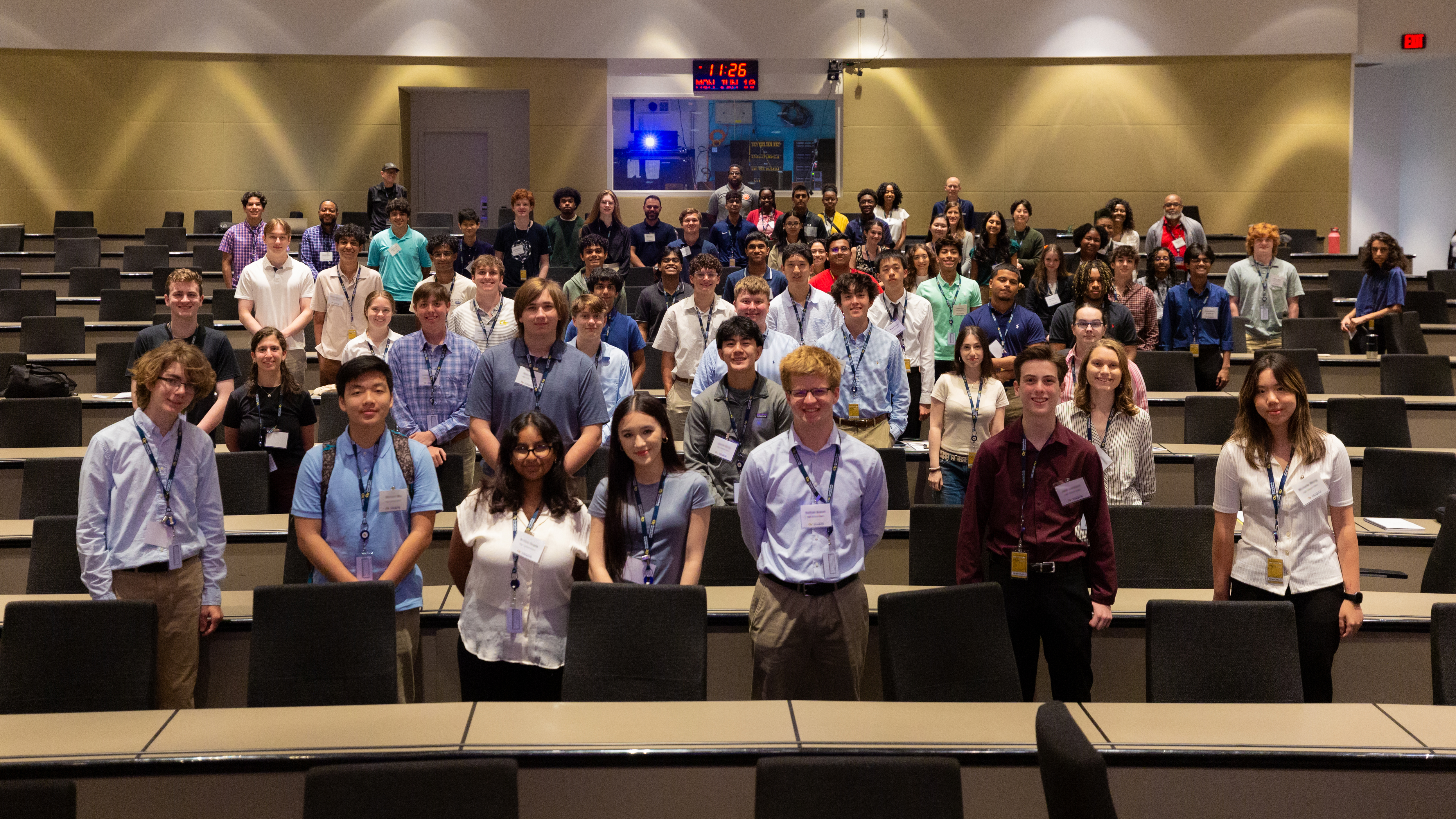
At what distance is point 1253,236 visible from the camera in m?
8.87

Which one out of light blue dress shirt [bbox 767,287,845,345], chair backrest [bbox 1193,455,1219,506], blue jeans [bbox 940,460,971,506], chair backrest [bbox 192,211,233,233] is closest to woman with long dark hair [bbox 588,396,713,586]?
blue jeans [bbox 940,460,971,506]

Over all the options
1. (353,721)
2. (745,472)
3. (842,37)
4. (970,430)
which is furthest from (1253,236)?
(353,721)

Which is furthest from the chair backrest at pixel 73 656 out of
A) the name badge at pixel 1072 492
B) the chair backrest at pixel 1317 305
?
the chair backrest at pixel 1317 305

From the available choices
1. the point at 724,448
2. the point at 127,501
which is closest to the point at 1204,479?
the point at 724,448

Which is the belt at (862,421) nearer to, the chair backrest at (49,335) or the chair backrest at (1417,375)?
the chair backrest at (1417,375)

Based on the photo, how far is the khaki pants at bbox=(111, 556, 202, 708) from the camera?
11.3 feet

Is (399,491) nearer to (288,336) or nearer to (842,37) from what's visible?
(288,336)

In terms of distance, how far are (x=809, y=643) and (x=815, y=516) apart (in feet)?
1.24

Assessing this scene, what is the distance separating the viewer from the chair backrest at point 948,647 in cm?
313

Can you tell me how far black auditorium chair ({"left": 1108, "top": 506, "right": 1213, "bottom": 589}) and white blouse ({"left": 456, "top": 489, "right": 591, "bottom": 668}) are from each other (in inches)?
82.0

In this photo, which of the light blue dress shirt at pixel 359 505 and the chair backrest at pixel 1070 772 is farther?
the light blue dress shirt at pixel 359 505

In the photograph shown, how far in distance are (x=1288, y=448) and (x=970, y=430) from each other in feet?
5.91

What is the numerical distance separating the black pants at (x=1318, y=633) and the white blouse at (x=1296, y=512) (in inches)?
1.0

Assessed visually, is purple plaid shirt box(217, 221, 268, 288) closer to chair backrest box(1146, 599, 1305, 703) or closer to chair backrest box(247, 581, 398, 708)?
chair backrest box(247, 581, 398, 708)
